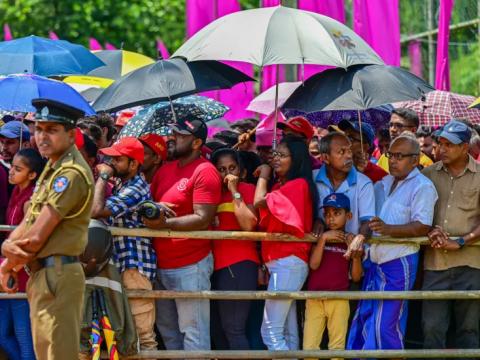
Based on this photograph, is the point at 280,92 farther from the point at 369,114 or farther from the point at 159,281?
the point at 159,281

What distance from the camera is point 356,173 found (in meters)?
8.23

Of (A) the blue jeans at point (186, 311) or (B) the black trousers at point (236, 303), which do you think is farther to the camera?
(B) the black trousers at point (236, 303)

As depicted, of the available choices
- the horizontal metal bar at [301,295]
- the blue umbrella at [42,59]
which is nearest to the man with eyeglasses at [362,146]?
the horizontal metal bar at [301,295]

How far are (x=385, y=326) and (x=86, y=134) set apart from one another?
299cm

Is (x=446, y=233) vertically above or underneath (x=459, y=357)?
above

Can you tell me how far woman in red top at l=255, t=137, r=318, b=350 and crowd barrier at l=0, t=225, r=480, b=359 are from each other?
0.41 feet

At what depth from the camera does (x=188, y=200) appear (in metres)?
7.97

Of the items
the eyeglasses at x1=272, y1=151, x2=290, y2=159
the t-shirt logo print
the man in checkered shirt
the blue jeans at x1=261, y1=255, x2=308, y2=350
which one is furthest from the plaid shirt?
the eyeglasses at x1=272, y1=151, x2=290, y2=159

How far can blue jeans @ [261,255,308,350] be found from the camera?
26.2ft

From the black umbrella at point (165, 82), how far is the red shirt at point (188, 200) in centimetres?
69

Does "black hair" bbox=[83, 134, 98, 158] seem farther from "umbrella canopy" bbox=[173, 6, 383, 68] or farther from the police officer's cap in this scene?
the police officer's cap

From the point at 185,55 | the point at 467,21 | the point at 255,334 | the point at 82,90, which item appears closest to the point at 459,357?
the point at 255,334

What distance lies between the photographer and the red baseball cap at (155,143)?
8266 mm

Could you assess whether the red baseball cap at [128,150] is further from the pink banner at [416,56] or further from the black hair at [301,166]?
the pink banner at [416,56]
